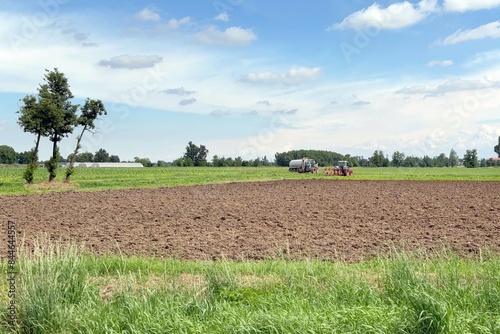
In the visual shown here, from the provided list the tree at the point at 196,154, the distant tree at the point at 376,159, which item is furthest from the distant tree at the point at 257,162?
the distant tree at the point at 376,159

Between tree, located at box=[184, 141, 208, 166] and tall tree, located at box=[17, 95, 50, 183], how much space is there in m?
104

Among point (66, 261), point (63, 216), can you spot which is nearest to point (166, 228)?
point (63, 216)

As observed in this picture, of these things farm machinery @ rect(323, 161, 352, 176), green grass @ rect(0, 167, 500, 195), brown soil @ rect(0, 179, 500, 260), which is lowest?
brown soil @ rect(0, 179, 500, 260)

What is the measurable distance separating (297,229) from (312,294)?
8.73 metres

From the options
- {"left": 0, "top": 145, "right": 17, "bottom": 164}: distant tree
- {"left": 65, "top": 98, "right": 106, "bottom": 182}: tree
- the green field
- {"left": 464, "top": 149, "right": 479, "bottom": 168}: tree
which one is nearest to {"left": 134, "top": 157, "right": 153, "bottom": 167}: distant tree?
{"left": 0, "top": 145, "right": 17, "bottom": 164}: distant tree

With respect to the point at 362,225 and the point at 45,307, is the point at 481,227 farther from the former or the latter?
the point at 45,307

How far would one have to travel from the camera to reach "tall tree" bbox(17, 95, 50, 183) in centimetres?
3797

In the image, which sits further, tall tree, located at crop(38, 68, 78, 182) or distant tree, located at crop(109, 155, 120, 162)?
distant tree, located at crop(109, 155, 120, 162)

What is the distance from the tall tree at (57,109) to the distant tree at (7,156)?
144 m

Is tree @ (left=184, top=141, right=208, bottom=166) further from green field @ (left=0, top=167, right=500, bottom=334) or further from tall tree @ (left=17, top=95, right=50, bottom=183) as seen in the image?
green field @ (left=0, top=167, right=500, bottom=334)

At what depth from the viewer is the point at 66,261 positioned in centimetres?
776

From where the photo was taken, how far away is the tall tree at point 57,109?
39250 mm

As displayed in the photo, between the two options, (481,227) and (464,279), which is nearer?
(464,279)

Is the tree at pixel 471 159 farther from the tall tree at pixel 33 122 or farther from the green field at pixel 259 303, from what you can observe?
the green field at pixel 259 303
